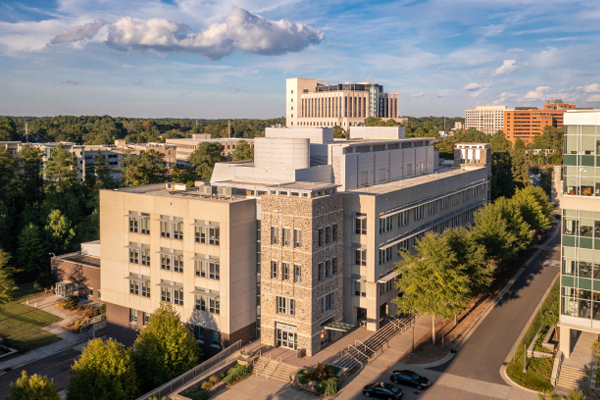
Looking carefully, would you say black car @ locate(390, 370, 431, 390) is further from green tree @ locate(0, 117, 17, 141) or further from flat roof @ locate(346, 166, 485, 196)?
green tree @ locate(0, 117, 17, 141)

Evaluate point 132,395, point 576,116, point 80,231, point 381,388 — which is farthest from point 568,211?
point 80,231

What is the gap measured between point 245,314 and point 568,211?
93.2 feet

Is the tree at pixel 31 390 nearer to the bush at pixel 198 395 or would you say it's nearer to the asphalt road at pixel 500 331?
the bush at pixel 198 395

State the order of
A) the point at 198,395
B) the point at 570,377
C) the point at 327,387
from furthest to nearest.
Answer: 1. the point at 570,377
2. the point at 327,387
3. the point at 198,395

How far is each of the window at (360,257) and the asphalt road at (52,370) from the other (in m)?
27.5

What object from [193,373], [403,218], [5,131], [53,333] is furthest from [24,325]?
[5,131]

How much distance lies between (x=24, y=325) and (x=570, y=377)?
53.3m

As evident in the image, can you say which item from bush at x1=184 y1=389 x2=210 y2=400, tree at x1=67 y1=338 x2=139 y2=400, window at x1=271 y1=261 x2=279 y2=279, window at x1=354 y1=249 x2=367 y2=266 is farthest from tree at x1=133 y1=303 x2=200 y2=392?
window at x1=354 y1=249 x2=367 y2=266

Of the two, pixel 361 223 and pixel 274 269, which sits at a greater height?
pixel 361 223

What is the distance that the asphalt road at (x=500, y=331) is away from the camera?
4238 centimetres

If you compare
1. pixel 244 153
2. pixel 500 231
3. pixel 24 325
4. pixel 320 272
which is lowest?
pixel 24 325

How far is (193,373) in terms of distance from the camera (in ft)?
134

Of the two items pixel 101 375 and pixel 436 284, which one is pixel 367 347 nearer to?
pixel 436 284

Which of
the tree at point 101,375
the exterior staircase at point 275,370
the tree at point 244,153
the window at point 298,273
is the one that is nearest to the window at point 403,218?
the window at point 298,273
